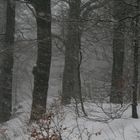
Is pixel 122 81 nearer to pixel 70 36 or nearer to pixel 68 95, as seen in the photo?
pixel 68 95

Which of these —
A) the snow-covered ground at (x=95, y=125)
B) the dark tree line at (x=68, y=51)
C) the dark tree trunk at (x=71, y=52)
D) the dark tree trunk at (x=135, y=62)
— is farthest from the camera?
the dark tree trunk at (x=71, y=52)

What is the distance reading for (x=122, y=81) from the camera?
32.8 ft

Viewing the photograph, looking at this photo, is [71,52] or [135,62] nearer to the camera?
[135,62]

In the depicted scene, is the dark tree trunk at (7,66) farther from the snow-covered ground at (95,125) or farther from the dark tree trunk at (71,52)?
the snow-covered ground at (95,125)

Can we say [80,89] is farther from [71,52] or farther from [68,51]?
[68,51]

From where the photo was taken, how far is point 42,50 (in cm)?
1248

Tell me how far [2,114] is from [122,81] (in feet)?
31.2

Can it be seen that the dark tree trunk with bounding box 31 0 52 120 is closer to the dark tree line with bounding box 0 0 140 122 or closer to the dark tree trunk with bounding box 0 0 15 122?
the dark tree line with bounding box 0 0 140 122

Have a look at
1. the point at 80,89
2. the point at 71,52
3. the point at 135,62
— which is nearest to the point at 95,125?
the point at 135,62

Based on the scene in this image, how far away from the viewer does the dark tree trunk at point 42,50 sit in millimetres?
12203

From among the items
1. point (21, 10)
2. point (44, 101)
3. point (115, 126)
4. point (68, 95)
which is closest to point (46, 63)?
point (44, 101)

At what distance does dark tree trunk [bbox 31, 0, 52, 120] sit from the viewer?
12.2 m

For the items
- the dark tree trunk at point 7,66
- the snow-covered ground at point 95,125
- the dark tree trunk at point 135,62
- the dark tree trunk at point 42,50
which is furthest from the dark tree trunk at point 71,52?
the dark tree trunk at point 135,62

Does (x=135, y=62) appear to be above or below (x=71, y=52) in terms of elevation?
below
